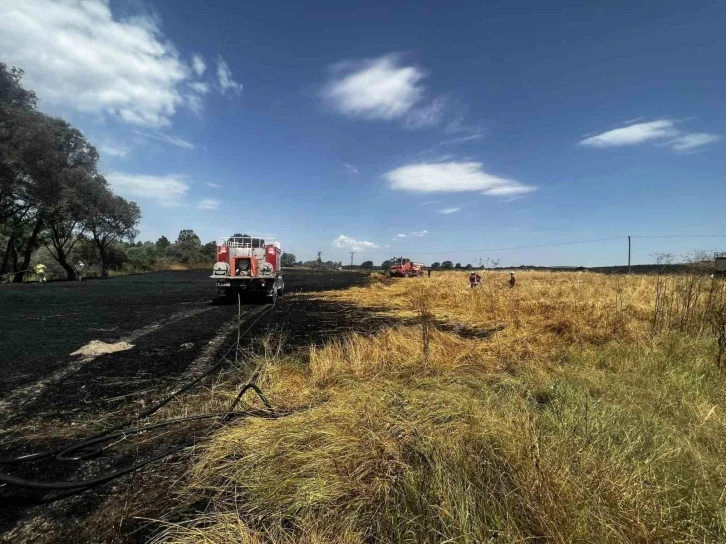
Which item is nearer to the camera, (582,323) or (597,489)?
(597,489)

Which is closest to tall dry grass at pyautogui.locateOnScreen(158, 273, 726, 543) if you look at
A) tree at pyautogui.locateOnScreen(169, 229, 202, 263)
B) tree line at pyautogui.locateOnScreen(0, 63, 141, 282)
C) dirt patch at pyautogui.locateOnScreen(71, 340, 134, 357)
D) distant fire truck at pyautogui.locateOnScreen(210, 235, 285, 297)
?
dirt patch at pyautogui.locateOnScreen(71, 340, 134, 357)

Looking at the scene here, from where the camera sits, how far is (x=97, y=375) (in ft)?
18.0

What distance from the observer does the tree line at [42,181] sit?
75.6 feet

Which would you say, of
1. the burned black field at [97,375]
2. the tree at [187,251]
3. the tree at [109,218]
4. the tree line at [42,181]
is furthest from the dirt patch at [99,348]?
the tree at [187,251]

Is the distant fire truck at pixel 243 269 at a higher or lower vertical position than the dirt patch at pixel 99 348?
higher

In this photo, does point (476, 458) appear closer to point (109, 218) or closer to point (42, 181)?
point (42, 181)

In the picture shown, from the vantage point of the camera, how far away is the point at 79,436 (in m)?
3.59

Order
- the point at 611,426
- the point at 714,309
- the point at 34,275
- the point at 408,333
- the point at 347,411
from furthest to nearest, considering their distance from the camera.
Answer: the point at 34,275 → the point at 408,333 → the point at 714,309 → the point at 347,411 → the point at 611,426

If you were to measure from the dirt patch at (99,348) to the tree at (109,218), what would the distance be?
91.4 ft

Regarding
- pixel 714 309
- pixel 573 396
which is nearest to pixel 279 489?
pixel 573 396

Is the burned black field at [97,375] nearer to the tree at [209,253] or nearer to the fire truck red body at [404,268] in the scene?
the fire truck red body at [404,268]

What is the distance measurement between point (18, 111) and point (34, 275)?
12247 mm

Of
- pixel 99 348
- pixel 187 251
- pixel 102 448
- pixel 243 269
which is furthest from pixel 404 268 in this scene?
pixel 187 251

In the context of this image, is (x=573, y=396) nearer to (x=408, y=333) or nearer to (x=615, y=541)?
(x=615, y=541)
